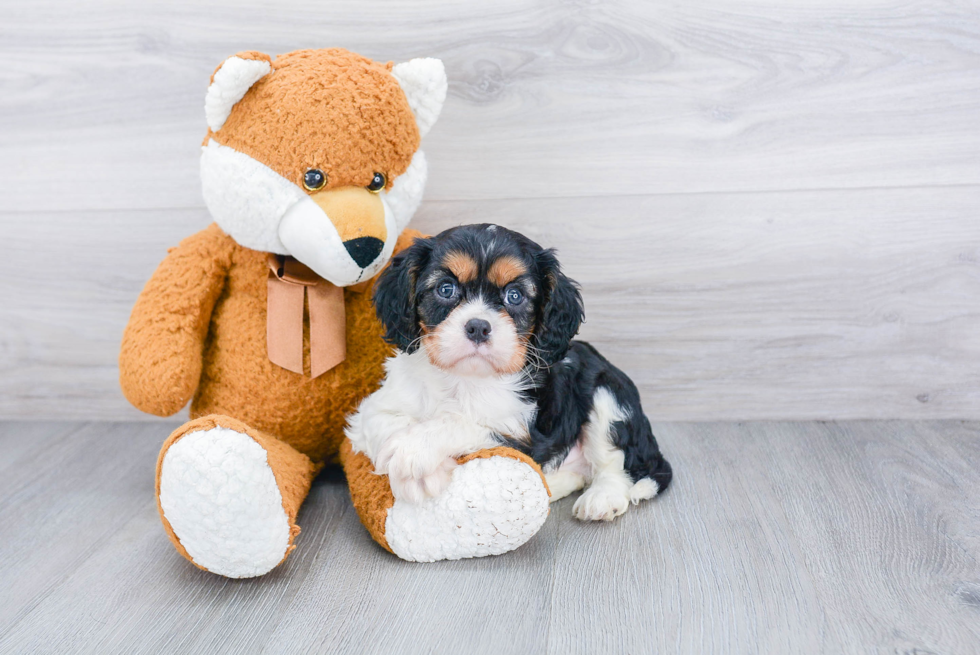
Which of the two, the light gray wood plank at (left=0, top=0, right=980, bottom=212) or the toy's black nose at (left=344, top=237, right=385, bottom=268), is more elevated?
the light gray wood plank at (left=0, top=0, right=980, bottom=212)

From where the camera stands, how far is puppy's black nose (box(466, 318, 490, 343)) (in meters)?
1.43

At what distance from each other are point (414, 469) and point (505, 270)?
1.37 feet

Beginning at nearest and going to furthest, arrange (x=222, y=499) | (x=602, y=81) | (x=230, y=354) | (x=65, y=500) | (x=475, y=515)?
1. (x=222, y=499)
2. (x=475, y=515)
3. (x=230, y=354)
4. (x=65, y=500)
5. (x=602, y=81)

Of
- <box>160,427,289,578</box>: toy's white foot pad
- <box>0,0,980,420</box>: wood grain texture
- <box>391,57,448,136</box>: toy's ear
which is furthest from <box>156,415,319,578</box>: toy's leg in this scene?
<box>0,0,980,420</box>: wood grain texture

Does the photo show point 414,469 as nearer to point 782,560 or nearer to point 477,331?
point 477,331

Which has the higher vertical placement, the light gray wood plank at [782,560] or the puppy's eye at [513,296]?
the puppy's eye at [513,296]

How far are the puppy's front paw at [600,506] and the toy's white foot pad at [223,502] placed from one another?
648 millimetres

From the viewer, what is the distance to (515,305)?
5.00 ft

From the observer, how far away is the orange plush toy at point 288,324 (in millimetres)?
1409

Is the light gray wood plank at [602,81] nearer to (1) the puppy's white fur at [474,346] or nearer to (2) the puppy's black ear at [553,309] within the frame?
(2) the puppy's black ear at [553,309]

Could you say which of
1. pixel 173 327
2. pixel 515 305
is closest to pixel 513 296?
pixel 515 305

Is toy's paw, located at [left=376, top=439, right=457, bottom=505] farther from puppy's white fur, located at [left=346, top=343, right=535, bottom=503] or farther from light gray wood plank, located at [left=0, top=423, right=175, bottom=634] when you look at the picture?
light gray wood plank, located at [left=0, top=423, right=175, bottom=634]

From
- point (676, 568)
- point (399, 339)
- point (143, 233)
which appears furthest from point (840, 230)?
point (143, 233)

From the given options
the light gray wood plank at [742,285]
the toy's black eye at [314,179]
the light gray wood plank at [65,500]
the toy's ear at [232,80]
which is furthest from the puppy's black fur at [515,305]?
the light gray wood plank at [65,500]
